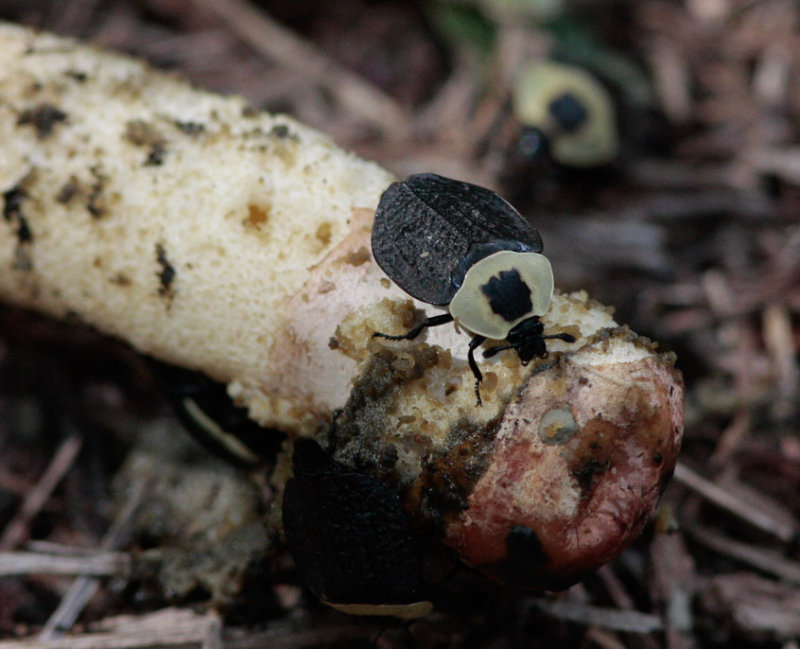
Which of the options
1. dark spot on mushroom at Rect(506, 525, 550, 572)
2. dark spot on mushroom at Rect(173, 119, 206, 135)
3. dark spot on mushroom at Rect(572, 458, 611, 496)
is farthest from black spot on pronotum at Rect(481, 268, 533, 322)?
dark spot on mushroom at Rect(173, 119, 206, 135)

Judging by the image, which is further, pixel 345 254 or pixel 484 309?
Result: pixel 345 254

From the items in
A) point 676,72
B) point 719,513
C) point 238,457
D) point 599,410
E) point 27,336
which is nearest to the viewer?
point 599,410

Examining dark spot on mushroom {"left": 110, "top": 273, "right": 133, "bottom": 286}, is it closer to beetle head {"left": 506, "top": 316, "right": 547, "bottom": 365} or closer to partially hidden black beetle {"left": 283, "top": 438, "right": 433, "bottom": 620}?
partially hidden black beetle {"left": 283, "top": 438, "right": 433, "bottom": 620}

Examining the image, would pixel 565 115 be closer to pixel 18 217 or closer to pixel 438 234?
pixel 438 234

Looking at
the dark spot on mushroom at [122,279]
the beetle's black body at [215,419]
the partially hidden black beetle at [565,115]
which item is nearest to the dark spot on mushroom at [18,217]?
the dark spot on mushroom at [122,279]

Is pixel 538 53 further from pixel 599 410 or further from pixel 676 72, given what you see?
pixel 599 410

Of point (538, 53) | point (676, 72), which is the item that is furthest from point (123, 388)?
point (676, 72)

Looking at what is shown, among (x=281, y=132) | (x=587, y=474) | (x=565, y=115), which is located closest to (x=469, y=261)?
(x=587, y=474)
